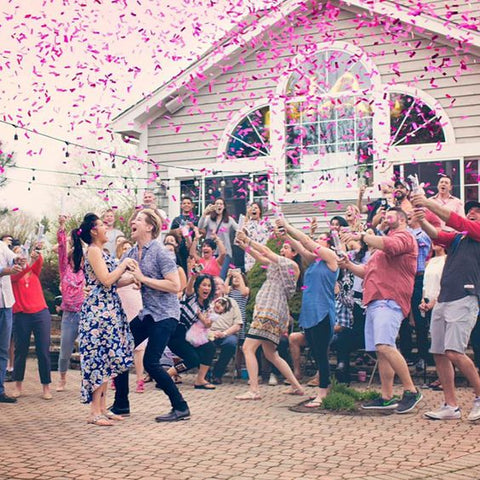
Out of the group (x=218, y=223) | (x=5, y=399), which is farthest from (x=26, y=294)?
(x=218, y=223)

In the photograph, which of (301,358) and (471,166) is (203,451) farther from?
(471,166)

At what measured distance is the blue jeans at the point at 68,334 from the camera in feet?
32.9

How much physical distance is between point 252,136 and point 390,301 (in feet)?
27.8

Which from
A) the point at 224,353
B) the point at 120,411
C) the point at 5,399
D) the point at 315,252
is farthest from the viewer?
the point at 224,353

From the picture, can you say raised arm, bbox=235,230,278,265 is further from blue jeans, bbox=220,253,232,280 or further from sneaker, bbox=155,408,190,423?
blue jeans, bbox=220,253,232,280

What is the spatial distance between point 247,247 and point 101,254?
2.03 meters

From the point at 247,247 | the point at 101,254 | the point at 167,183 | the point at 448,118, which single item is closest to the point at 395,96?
the point at 448,118

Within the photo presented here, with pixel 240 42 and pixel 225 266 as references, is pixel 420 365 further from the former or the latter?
pixel 240 42

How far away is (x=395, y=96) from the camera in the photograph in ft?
49.3

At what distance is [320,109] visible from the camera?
1585 cm

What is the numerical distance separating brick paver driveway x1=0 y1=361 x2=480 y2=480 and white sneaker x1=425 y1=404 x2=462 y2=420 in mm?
111

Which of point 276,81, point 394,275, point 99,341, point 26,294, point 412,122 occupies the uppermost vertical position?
point 276,81

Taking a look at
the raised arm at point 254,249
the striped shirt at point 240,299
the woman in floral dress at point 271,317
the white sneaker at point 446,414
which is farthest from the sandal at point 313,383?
the white sneaker at point 446,414

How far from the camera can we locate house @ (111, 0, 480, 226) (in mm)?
14438
